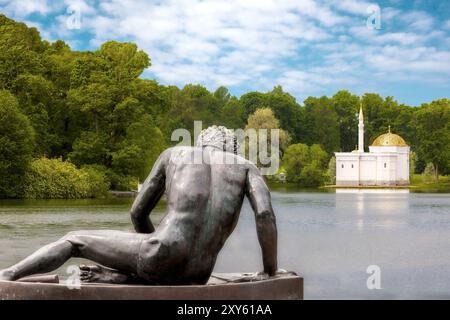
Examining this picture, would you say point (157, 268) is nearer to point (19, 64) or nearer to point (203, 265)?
point (203, 265)

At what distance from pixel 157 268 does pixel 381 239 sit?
1236cm

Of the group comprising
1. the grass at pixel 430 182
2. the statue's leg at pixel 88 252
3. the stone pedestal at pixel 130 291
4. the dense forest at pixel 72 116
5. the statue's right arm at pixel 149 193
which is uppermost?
the dense forest at pixel 72 116

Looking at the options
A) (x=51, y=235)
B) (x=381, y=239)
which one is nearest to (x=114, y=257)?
(x=51, y=235)

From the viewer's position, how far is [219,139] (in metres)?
6.80

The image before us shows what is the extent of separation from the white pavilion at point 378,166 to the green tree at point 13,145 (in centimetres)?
5440

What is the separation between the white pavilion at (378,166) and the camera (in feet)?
294

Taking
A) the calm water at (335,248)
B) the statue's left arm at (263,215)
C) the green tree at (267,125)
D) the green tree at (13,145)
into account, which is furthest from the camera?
the green tree at (267,125)

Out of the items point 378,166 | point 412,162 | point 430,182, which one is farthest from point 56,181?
point 412,162

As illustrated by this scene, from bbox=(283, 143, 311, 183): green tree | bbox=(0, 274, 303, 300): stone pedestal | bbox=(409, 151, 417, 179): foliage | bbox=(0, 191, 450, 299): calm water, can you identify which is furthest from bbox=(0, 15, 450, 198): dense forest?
bbox=(409, 151, 417, 179): foliage

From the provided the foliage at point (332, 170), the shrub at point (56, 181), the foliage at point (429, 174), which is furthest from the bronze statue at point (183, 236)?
the foliage at point (429, 174)

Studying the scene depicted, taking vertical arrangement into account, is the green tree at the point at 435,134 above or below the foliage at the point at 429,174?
above

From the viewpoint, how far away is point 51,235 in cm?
1728

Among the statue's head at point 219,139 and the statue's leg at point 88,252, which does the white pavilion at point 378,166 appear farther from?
the statue's leg at point 88,252

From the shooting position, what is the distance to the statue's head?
679cm
